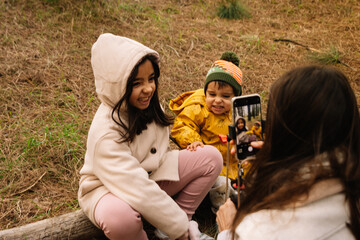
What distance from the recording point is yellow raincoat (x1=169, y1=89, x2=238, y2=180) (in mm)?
2379

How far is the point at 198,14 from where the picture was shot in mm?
5820

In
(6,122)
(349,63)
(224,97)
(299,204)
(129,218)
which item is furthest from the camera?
(349,63)

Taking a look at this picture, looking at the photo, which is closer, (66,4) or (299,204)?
(299,204)

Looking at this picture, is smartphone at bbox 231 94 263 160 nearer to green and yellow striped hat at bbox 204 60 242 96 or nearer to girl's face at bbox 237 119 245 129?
girl's face at bbox 237 119 245 129

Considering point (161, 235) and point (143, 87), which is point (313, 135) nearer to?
point (143, 87)

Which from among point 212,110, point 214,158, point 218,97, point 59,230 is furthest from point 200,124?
point 59,230

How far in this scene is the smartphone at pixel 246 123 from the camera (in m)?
1.56

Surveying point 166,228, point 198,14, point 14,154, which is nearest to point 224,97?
point 166,228

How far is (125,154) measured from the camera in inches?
69.4

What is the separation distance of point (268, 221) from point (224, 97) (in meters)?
1.46

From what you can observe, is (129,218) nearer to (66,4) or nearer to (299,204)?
(299,204)

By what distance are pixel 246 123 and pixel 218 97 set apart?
33.9 inches

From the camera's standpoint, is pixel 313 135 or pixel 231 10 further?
pixel 231 10

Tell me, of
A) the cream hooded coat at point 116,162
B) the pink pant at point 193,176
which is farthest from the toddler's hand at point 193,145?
the cream hooded coat at point 116,162
